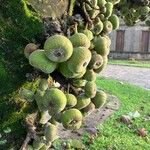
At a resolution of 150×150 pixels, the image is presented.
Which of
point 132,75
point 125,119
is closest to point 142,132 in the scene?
point 125,119

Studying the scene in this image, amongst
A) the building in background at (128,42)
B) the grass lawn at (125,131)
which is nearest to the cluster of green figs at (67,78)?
the grass lawn at (125,131)

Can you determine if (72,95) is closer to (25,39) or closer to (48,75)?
(48,75)

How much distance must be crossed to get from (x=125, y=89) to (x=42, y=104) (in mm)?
9216

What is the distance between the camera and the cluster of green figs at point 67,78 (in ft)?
Answer: 4.91

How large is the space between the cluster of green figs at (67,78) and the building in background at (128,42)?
78.8ft

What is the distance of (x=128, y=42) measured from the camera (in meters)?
26.0

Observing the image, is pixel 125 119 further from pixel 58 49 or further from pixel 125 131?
pixel 58 49

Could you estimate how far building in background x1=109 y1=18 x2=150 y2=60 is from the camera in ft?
84.8

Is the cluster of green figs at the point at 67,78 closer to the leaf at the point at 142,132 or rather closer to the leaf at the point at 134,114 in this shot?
the leaf at the point at 142,132

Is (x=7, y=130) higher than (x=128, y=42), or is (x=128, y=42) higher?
(x=7, y=130)

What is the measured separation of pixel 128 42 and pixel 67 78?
965 inches

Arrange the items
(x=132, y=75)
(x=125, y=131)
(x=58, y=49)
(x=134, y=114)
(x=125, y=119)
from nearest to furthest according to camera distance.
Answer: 1. (x=58, y=49)
2. (x=125, y=131)
3. (x=125, y=119)
4. (x=134, y=114)
5. (x=132, y=75)

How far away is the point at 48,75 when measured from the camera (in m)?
1.67

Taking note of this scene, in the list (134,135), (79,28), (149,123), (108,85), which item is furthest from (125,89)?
(79,28)
